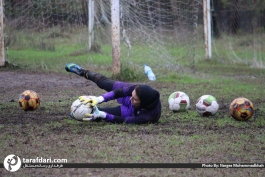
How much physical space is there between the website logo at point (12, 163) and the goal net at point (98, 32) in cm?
1076

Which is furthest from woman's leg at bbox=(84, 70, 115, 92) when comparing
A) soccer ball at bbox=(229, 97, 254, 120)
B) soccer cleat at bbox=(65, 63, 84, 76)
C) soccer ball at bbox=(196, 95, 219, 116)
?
soccer ball at bbox=(229, 97, 254, 120)

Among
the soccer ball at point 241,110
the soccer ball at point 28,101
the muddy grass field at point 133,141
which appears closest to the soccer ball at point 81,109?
the muddy grass field at point 133,141

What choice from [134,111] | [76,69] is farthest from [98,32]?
[134,111]

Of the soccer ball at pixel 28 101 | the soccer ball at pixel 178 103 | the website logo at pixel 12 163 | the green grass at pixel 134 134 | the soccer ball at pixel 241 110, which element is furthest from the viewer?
the soccer ball at pixel 178 103

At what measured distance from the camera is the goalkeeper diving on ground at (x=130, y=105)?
757 centimetres

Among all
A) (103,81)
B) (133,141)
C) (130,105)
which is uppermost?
(103,81)

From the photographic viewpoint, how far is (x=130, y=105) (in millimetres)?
8062

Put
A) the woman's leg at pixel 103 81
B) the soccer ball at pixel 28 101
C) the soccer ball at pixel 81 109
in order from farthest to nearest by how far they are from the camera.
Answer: the soccer ball at pixel 28 101, the woman's leg at pixel 103 81, the soccer ball at pixel 81 109

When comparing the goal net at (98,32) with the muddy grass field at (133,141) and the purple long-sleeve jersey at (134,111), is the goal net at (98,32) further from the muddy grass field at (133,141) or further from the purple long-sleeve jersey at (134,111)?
the purple long-sleeve jersey at (134,111)

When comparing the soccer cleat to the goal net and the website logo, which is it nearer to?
the website logo

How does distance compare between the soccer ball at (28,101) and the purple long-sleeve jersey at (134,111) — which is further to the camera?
the soccer ball at (28,101)

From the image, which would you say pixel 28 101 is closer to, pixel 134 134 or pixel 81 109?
pixel 81 109

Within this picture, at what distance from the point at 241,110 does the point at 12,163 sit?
13.4 feet

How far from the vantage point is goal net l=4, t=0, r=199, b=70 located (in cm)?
1664
